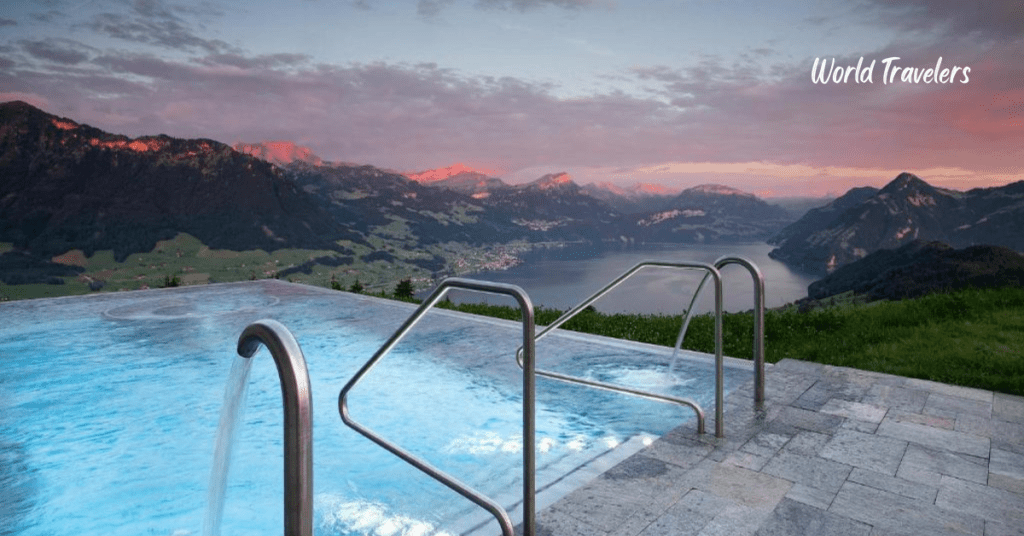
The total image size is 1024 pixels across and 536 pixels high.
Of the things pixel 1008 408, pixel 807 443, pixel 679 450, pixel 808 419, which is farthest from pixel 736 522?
pixel 1008 408

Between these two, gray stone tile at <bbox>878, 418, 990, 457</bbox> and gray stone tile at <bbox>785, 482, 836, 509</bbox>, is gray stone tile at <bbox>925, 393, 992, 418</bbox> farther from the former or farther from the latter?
gray stone tile at <bbox>785, 482, 836, 509</bbox>

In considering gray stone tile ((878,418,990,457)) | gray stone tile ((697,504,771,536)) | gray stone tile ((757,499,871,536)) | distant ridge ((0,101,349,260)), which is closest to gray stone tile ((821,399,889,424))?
gray stone tile ((878,418,990,457))

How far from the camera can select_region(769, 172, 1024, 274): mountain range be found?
98.2m

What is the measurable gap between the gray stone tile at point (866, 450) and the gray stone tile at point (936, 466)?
0.19ft

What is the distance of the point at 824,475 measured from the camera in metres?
3.62

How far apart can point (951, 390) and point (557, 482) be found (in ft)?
13.5

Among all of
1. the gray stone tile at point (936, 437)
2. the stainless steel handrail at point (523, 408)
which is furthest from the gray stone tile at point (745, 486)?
the gray stone tile at point (936, 437)

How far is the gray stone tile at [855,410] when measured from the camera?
4672 mm

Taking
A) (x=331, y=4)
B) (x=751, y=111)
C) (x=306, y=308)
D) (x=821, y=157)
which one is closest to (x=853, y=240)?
(x=821, y=157)

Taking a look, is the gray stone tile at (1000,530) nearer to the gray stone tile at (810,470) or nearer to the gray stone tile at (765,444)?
Answer: the gray stone tile at (810,470)

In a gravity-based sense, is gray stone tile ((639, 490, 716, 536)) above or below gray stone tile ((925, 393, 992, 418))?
below

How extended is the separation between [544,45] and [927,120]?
2812cm

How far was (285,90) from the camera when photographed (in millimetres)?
82062

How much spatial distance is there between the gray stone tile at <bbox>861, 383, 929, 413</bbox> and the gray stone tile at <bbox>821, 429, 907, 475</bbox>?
0.93 metres
